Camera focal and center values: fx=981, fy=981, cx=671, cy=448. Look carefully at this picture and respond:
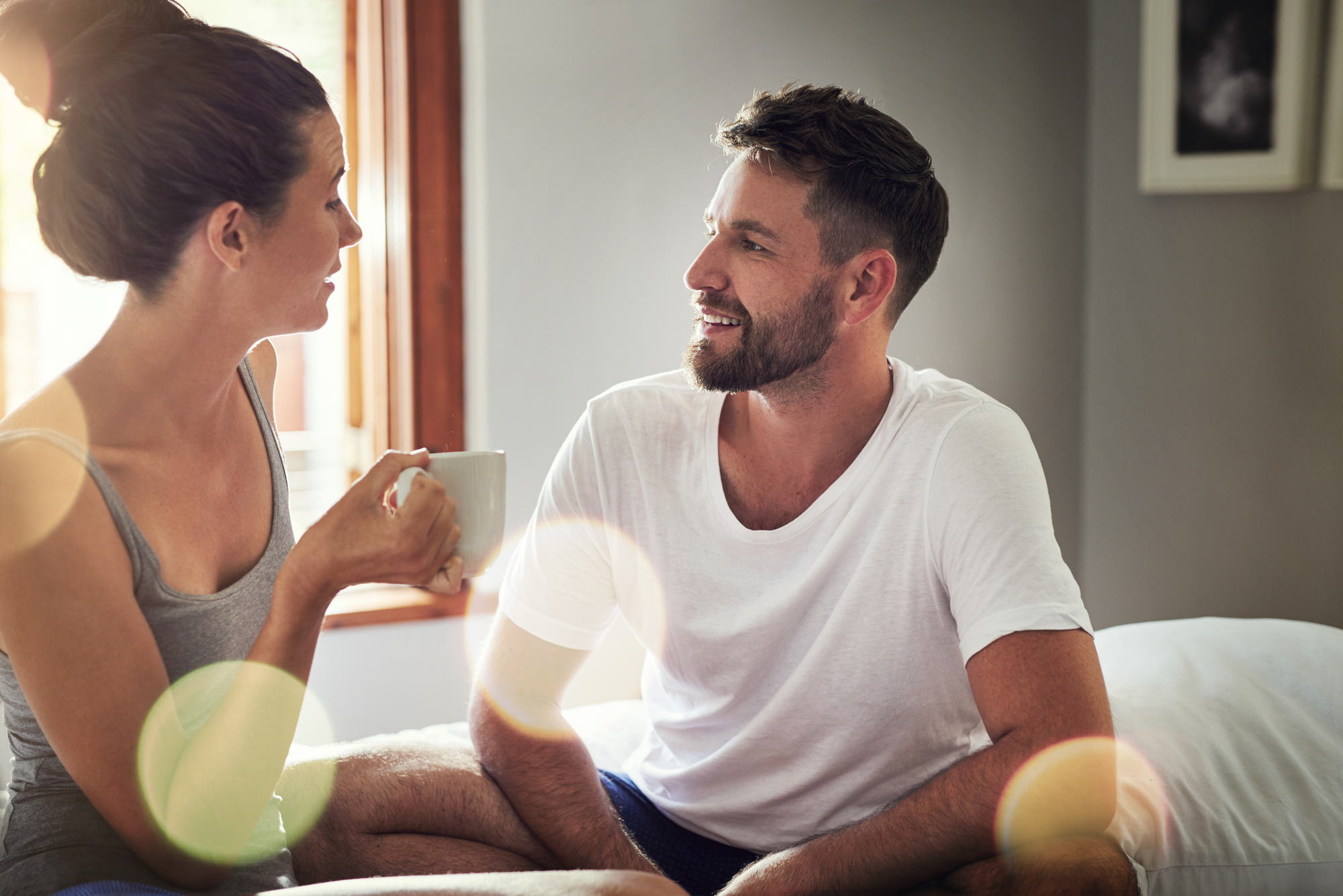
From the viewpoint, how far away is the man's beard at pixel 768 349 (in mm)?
1370

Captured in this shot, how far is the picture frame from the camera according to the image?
1.88 meters

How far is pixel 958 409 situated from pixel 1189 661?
0.71m

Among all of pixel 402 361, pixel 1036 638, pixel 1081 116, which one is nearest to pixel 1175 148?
pixel 1081 116

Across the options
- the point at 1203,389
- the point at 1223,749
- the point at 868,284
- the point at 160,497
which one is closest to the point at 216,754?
the point at 160,497

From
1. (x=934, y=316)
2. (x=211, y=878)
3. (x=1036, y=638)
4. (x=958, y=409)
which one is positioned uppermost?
(x=934, y=316)

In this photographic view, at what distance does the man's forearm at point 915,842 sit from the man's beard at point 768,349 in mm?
560

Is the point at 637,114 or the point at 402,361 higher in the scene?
the point at 637,114

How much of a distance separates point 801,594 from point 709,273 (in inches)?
19.1

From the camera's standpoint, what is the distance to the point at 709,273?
1.43 meters

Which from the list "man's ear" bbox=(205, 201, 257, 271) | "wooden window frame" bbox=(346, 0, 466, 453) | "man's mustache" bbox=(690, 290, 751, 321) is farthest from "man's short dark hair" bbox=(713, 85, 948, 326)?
"wooden window frame" bbox=(346, 0, 466, 453)

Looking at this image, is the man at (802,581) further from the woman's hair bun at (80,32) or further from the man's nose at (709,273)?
the woman's hair bun at (80,32)

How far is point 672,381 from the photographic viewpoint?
151cm

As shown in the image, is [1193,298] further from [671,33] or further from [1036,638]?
[1036,638]

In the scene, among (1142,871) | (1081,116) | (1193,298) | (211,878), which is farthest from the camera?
(1081,116)
